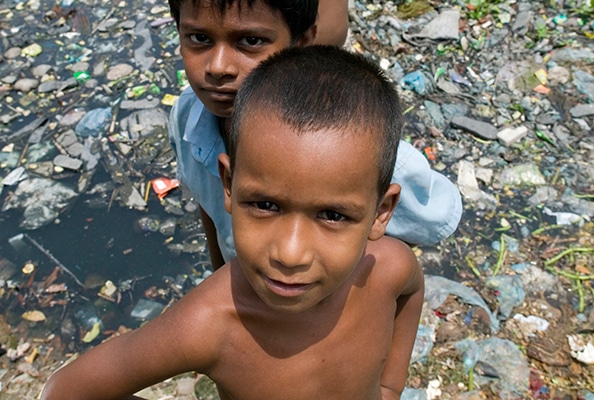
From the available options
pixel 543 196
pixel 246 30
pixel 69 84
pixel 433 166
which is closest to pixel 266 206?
pixel 246 30

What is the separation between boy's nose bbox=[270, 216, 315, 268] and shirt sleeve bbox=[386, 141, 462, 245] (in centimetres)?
61

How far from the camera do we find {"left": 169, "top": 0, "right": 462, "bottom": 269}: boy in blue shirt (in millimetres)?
1491

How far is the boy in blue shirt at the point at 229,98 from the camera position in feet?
4.89

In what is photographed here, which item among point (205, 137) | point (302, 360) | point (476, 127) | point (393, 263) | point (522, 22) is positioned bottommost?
point (476, 127)

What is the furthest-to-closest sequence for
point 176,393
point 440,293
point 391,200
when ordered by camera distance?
point 440,293 < point 176,393 < point 391,200

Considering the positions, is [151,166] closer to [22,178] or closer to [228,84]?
[22,178]

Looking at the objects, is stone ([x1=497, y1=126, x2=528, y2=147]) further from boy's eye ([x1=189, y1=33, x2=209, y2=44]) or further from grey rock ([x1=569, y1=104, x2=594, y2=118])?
boy's eye ([x1=189, y1=33, x2=209, y2=44])

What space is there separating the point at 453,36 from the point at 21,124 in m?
2.59

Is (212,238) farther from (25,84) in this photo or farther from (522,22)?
(522,22)

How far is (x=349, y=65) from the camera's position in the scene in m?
1.25

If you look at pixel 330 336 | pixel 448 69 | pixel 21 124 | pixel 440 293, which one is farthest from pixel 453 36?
pixel 330 336

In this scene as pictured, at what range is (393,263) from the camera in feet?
5.09

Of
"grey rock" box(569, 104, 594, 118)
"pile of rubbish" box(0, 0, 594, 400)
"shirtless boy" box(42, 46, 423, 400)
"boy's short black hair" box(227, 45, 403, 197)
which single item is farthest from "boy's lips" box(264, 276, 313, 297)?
"grey rock" box(569, 104, 594, 118)

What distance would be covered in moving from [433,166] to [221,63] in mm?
1834
